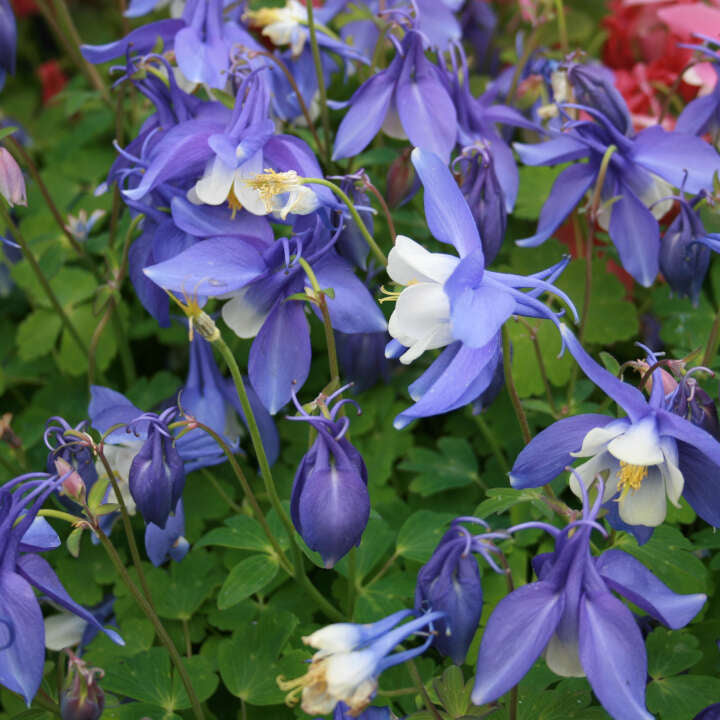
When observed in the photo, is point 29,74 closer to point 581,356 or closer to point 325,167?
point 325,167

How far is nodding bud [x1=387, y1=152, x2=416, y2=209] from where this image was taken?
127 cm

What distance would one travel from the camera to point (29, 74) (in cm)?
257

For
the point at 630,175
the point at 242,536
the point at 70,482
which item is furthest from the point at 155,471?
the point at 630,175

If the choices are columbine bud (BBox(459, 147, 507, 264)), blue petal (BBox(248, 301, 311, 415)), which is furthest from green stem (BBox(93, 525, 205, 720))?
columbine bud (BBox(459, 147, 507, 264))

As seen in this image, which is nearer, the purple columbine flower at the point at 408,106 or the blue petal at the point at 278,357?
the blue petal at the point at 278,357

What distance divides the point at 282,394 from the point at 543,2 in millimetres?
1013

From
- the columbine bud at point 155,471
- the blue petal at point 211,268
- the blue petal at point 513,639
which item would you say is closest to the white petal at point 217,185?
the blue petal at point 211,268

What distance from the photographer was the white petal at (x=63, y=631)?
1.13 meters

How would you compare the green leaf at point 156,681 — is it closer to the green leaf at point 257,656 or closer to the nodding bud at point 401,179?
the green leaf at point 257,656

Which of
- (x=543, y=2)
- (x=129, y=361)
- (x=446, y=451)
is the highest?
(x=543, y=2)

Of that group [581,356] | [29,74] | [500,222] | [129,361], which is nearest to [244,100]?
[500,222]

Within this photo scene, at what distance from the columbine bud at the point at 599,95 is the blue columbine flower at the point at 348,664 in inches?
33.2

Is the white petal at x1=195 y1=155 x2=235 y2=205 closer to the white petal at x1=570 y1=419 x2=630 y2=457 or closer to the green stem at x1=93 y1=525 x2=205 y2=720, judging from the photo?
the green stem at x1=93 y1=525 x2=205 y2=720

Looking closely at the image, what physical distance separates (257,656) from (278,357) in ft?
1.20
